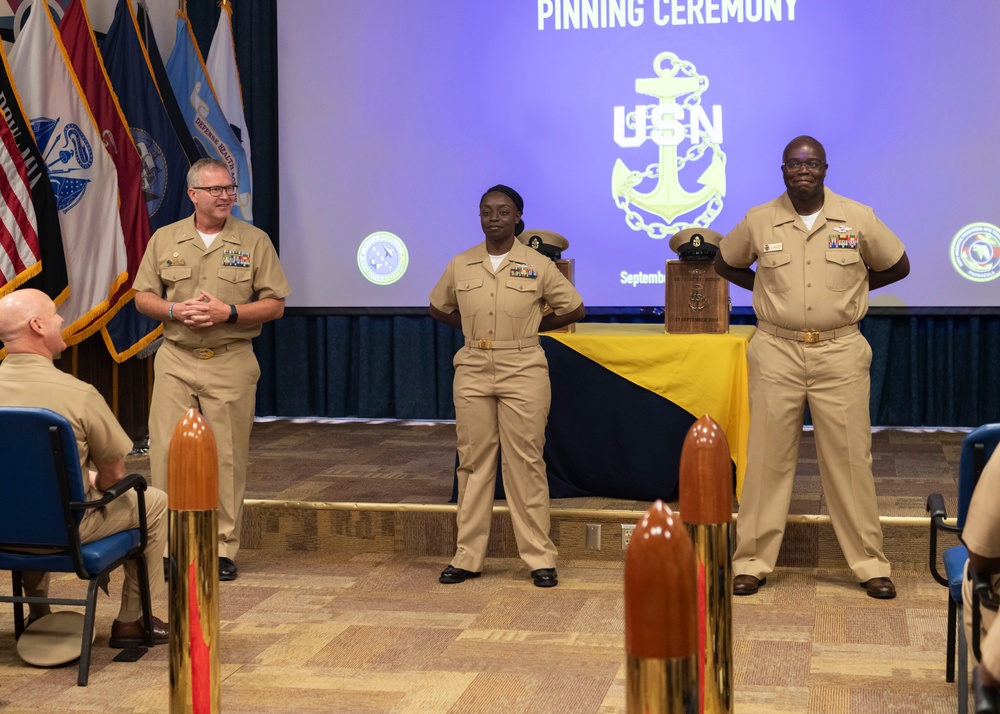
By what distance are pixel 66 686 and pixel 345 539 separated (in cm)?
187

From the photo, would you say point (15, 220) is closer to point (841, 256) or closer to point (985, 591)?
point (841, 256)

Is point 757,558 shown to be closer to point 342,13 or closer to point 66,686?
point 66,686

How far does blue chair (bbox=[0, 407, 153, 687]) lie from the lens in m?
3.27

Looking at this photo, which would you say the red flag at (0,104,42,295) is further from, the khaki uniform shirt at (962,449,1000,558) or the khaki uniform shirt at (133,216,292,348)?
the khaki uniform shirt at (962,449,1000,558)

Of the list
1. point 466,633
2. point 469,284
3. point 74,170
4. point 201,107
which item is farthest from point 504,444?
point 201,107

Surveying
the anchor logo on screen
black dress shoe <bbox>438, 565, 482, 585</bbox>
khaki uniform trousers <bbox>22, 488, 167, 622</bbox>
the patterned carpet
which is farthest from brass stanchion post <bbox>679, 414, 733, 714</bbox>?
the anchor logo on screen

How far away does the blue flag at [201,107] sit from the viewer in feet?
25.3

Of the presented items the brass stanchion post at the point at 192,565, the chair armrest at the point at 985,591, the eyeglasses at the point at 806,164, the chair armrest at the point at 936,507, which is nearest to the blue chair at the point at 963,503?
the chair armrest at the point at 936,507

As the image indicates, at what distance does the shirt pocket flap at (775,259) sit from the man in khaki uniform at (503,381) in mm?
792

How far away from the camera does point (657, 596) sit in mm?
1026

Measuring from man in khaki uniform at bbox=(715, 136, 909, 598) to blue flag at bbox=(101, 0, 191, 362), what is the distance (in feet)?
13.2

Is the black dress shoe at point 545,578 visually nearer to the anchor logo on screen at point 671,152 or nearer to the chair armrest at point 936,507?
the chair armrest at point 936,507

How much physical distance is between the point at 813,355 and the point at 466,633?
1630 millimetres

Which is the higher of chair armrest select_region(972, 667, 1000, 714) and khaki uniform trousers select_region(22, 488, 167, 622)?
chair armrest select_region(972, 667, 1000, 714)
